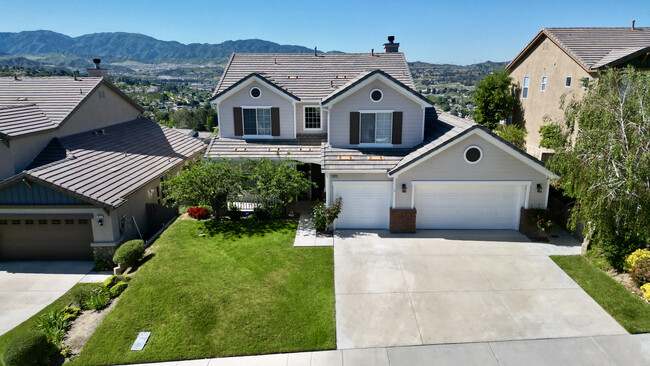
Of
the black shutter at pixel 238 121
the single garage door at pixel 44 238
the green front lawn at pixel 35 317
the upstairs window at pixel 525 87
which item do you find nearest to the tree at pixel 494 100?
the upstairs window at pixel 525 87

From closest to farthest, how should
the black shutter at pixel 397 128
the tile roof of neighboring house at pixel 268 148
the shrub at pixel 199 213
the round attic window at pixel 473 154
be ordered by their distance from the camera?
1. the round attic window at pixel 473 154
2. the black shutter at pixel 397 128
3. the shrub at pixel 199 213
4. the tile roof of neighboring house at pixel 268 148

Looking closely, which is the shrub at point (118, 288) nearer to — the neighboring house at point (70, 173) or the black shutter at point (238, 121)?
the neighboring house at point (70, 173)

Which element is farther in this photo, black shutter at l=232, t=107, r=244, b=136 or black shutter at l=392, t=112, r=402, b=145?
black shutter at l=232, t=107, r=244, b=136

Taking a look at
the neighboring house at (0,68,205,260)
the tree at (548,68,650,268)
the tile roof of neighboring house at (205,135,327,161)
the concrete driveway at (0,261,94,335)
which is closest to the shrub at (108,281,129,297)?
the concrete driveway at (0,261,94,335)

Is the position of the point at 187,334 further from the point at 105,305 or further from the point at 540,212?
the point at 540,212

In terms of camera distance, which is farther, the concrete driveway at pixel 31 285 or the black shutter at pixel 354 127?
the black shutter at pixel 354 127

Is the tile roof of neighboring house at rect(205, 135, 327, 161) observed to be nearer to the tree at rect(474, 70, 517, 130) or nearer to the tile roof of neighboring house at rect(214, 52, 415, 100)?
the tile roof of neighboring house at rect(214, 52, 415, 100)

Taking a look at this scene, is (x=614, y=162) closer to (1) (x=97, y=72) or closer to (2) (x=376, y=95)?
(2) (x=376, y=95)

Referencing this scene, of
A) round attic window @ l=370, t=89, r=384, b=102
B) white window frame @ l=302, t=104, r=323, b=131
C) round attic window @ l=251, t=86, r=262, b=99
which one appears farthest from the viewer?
white window frame @ l=302, t=104, r=323, b=131
